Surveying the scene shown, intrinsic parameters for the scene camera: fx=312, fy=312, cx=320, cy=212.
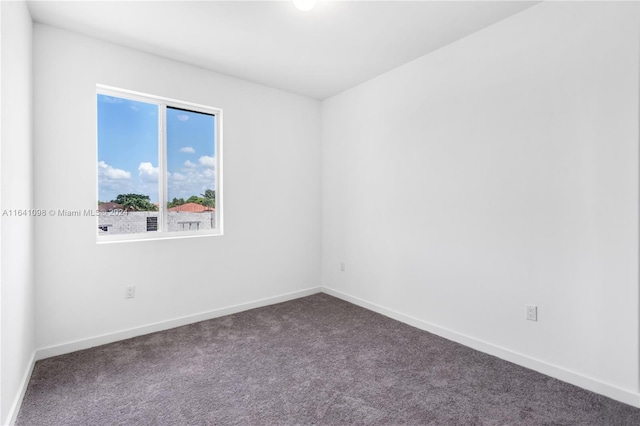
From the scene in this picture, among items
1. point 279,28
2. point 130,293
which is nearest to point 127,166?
point 130,293

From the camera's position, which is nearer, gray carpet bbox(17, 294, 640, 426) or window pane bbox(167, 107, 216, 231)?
gray carpet bbox(17, 294, 640, 426)

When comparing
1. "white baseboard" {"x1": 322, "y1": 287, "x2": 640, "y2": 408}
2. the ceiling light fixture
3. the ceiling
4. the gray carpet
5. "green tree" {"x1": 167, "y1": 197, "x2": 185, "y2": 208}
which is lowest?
the gray carpet

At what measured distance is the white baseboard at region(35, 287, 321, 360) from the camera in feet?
7.96

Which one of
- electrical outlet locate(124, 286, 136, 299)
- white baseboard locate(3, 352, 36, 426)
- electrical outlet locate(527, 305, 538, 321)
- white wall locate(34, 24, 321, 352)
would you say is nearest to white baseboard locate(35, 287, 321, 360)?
white wall locate(34, 24, 321, 352)

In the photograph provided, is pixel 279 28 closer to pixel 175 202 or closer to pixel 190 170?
pixel 190 170

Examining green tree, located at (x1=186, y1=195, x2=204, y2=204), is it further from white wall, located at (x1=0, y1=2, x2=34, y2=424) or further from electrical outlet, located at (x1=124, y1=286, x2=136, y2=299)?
white wall, located at (x1=0, y1=2, x2=34, y2=424)

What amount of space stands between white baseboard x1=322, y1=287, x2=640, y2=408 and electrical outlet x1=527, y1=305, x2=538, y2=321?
0.93 ft

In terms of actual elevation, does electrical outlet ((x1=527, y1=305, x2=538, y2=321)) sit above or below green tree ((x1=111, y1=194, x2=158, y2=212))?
below

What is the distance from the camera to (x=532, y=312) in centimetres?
222

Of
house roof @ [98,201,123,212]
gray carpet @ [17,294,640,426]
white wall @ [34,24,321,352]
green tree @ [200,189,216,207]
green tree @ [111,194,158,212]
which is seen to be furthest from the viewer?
green tree @ [200,189,216,207]

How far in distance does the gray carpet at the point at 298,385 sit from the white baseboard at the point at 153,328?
78 millimetres

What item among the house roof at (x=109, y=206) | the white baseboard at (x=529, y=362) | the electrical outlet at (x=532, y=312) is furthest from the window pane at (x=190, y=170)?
the electrical outlet at (x=532, y=312)

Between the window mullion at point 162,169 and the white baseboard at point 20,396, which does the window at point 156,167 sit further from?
the white baseboard at point 20,396

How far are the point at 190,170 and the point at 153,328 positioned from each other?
156cm
